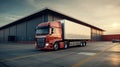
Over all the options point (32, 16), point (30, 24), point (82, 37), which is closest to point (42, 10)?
point (32, 16)

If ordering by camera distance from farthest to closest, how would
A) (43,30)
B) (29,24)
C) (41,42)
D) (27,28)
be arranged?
(27,28)
(29,24)
(43,30)
(41,42)

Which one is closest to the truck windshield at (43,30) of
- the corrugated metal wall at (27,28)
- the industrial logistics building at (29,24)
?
the industrial logistics building at (29,24)

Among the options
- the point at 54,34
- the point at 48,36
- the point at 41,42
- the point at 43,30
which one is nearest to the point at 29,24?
the point at 43,30

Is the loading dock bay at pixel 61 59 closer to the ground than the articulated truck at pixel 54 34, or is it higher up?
closer to the ground

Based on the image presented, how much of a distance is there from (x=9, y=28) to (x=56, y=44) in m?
44.1

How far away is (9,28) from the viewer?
5619cm

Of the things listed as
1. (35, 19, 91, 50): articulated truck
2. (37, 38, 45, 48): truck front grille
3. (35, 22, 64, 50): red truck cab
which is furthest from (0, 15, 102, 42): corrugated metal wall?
(37, 38, 45, 48): truck front grille

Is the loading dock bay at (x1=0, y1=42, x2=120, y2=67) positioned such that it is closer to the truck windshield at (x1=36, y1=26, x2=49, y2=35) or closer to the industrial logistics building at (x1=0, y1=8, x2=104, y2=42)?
the truck windshield at (x1=36, y1=26, x2=49, y2=35)

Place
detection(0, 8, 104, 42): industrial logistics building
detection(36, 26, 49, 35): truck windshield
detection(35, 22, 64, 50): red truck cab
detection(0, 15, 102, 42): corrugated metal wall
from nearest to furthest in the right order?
detection(35, 22, 64, 50): red truck cab → detection(36, 26, 49, 35): truck windshield → detection(0, 8, 104, 42): industrial logistics building → detection(0, 15, 102, 42): corrugated metal wall

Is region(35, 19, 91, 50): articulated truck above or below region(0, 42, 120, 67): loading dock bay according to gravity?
above

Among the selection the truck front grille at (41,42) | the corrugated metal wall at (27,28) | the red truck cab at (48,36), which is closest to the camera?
the red truck cab at (48,36)

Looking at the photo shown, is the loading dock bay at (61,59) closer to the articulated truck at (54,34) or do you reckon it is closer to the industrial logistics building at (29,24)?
the articulated truck at (54,34)

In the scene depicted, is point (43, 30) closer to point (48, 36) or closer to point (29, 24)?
point (48, 36)

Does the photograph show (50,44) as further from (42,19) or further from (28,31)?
(28,31)
